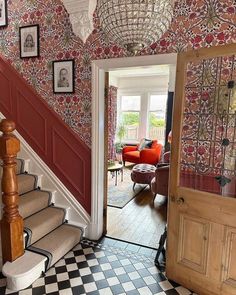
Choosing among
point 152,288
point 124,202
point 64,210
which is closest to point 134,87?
point 124,202

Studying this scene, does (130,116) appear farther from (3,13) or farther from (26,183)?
(26,183)

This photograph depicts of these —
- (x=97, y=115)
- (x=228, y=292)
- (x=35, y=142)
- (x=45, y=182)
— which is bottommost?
(x=228, y=292)

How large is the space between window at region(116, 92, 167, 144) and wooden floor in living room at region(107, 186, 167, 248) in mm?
3424

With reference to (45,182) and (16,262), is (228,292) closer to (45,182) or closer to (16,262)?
(16,262)

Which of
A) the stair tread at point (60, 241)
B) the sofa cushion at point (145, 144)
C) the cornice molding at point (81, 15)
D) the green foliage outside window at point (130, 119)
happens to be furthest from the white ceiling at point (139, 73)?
the stair tread at point (60, 241)

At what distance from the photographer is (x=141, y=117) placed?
7.73 meters

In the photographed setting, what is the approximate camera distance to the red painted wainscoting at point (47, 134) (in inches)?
118

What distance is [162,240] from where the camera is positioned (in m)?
2.56

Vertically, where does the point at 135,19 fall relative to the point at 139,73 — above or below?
below

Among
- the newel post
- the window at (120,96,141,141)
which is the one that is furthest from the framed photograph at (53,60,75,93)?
the window at (120,96,141,141)

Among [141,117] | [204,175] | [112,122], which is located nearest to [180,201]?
[204,175]

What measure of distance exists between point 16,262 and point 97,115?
1.71 metres

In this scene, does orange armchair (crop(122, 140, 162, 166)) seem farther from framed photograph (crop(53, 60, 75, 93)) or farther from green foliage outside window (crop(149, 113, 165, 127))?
framed photograph (crop(53, 60, 75, 93))

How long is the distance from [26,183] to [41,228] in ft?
2.17
